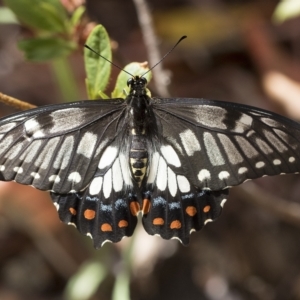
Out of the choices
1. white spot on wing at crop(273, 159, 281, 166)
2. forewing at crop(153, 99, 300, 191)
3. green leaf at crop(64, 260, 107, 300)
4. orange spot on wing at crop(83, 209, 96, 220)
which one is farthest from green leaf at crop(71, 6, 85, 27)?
green leaf at crop(64, 260, 107, 300)

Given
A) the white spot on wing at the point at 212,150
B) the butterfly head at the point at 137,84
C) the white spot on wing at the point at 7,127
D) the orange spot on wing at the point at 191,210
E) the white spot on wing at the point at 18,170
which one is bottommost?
the orange spot on wing at the point at 191,210

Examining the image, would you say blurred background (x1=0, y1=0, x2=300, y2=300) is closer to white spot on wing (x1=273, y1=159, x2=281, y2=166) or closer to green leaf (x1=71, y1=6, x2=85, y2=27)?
green leaf (x1=71, y1=6, x2=85, y2=27)

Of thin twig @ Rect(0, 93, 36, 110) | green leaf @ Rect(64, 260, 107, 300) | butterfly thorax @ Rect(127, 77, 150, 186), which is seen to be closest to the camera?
thin twig @ Rect(0, 93, 36, 110)

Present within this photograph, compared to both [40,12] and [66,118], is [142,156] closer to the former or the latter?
[66,118]

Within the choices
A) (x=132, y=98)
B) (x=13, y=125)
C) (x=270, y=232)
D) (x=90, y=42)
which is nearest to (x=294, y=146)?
(x=132, y=98)

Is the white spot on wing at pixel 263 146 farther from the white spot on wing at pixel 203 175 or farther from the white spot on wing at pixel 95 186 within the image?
Answer: the white spot on wing at pixel 95 186

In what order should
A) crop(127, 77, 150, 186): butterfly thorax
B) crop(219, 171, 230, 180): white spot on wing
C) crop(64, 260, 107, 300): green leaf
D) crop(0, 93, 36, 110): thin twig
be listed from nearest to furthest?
crop(0, 93, 36, 110): thin twig → crop(219, 171, 230, 180): white spot on wing → crop(127, 77, 150, 186): butterfly thorax → crop(64, 260, 107, 300): green leaf

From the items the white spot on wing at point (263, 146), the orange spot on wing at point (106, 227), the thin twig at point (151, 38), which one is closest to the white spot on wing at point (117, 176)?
the orange spot on wing at point (106, 227)

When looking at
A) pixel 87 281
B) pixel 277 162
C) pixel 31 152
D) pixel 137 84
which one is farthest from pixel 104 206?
pixel 87 281
